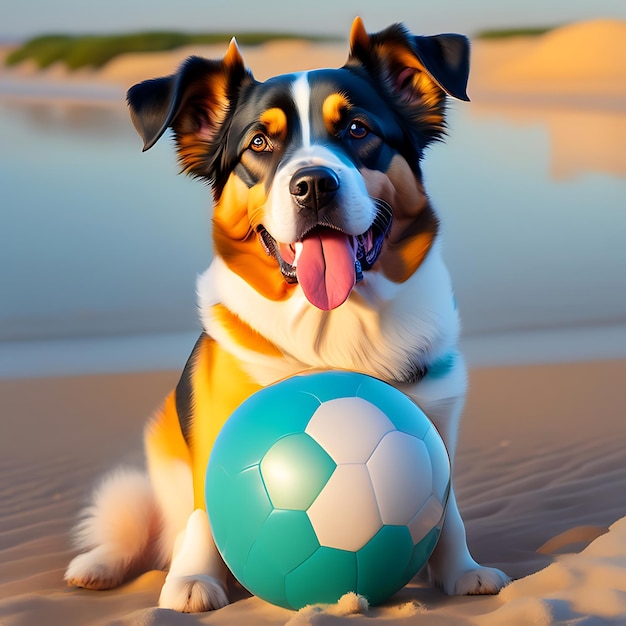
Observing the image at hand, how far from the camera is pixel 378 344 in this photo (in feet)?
10.7

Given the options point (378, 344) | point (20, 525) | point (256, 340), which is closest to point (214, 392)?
point (256, 340)

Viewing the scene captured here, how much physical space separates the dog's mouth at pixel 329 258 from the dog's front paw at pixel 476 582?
0.97 m

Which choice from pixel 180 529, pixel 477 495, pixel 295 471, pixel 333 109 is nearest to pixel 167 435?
pixel 180 529

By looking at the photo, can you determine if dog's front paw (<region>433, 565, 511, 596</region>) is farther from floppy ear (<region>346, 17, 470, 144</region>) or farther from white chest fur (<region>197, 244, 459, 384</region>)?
floppy ear (<region>346, 17, 470, 144</region>)

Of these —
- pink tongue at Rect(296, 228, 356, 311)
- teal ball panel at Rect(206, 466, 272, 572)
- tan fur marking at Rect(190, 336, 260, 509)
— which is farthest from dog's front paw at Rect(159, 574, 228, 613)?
pink tongue at Rect(296, 228, 356, 311)

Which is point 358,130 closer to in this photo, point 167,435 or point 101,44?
point 167,435

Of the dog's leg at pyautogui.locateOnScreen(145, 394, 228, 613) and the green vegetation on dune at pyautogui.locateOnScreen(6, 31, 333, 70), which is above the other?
the green vegetation on dune at pyautogui.locateOnScreen(6, 31, 333, 70)

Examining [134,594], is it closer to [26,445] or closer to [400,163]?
[400,163]

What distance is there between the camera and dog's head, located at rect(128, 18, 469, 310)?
3084 mm

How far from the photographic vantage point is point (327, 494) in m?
2.57

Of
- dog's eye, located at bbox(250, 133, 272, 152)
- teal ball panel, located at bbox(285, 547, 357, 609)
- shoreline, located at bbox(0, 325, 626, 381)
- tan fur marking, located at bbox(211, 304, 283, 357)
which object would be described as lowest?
shoreline, located at bbox(0, 325, 626, 381)

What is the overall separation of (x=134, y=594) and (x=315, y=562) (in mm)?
932

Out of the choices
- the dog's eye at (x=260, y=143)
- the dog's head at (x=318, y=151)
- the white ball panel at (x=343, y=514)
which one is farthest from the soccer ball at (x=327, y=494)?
the dog's eye at (x=260, y=143)

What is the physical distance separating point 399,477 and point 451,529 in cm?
56
